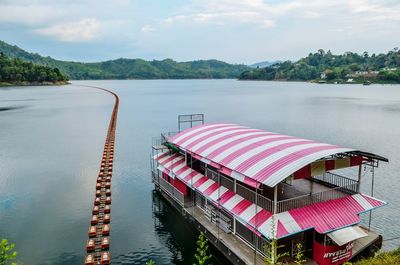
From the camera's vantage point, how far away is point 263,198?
20500mm

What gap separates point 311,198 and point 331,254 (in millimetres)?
3729

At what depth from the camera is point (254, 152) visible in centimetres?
2334

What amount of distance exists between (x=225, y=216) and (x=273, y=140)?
275 inches

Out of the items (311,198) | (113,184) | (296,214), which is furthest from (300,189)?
(113,184)

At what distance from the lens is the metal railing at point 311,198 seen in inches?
785

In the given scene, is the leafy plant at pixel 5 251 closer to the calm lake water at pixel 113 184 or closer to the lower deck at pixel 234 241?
the lower deck at pixel 234 241

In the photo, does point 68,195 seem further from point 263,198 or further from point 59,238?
point 263,198

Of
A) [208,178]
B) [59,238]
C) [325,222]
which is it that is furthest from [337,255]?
[59,238]

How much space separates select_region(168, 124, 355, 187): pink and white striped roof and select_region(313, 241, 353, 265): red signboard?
5.07 metres

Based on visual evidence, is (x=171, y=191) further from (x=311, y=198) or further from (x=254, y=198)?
(x=311, y=198)

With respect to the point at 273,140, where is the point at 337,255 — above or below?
below

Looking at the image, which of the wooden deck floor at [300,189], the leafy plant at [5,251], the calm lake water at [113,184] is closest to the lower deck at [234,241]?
the calm lake water at [113,184]

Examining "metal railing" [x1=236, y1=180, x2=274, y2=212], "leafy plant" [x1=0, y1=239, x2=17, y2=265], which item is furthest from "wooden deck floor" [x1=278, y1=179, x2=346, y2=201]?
"leafy plant" [x1=0, y1=239, x2=17, y2=265]

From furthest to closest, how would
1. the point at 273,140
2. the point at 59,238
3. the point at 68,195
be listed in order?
the point at 68,195 → the point at 59,238 → the point at 273,140
